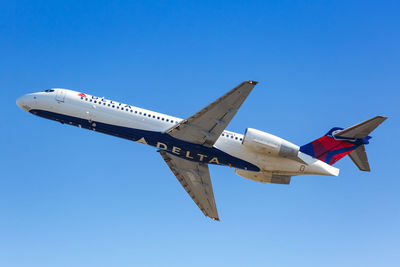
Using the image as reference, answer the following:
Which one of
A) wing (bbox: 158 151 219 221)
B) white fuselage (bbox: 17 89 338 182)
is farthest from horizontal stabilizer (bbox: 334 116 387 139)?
wing (bbox: 158 151 219 221)

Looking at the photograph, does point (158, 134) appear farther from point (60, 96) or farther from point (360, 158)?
point (360, 158)

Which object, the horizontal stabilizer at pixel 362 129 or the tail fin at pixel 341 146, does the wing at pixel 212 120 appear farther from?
the horizontal stabilizer at pixel 362 129

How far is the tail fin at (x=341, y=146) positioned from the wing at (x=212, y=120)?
8.64 m

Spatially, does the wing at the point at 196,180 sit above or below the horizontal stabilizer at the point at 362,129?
below

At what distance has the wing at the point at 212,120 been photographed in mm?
33219

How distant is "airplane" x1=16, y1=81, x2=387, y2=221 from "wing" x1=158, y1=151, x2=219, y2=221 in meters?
0.29

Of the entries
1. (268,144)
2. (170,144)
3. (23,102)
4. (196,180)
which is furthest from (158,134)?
(23,102)

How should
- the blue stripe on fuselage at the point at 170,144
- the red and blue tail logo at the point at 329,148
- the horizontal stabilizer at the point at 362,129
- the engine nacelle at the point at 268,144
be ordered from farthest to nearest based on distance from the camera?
the red and blue tail logo at the point at 329,148
the blue stripe on fuselage at the point at 170,144
the engine nacelle at the point at 268,144
the horizontal stabilizer at the point at 362,129

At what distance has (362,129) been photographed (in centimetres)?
3769

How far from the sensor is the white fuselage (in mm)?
37469

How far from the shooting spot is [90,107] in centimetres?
3828

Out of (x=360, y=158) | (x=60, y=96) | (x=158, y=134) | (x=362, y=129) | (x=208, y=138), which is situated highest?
(x=60, y=96)

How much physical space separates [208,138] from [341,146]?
476 inches

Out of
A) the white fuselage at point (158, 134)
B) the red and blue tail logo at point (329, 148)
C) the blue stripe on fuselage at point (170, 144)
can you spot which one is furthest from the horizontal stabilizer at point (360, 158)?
the blue stripe on fuselage at point (170, 144)
